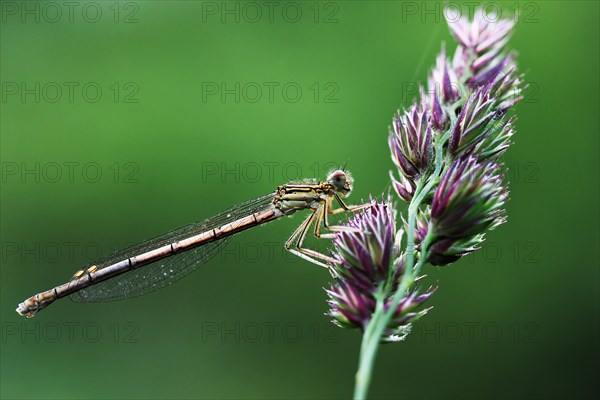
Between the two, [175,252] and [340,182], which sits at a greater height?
[340,182]

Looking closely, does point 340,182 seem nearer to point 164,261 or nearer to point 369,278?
point 164,261

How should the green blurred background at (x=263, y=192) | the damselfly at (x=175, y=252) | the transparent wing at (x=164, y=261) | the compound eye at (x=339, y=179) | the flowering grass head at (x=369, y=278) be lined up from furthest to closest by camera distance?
the green blurred background at (x=263, y=192) → the transparent wing at (x=164, y=261) → the damselfly at (x=175, y=252) → the compound eye at (x=339, y=179) → the flowering grass head at (x=369, y=278)

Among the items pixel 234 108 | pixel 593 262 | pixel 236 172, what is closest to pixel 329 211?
pixel 236 172

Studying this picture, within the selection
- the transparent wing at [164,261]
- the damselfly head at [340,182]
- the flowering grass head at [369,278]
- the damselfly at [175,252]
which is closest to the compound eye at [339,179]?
the damselfly head at [340,182]

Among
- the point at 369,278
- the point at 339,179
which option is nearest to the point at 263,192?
the point at 339,179

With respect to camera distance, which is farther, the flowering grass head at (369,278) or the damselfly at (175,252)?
the damselfly at (175,252)

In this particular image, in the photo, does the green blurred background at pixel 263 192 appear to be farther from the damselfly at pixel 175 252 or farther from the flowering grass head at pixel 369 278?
the flowering grass head at pixel 369 278

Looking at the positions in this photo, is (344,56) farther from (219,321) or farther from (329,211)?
(329,211)
